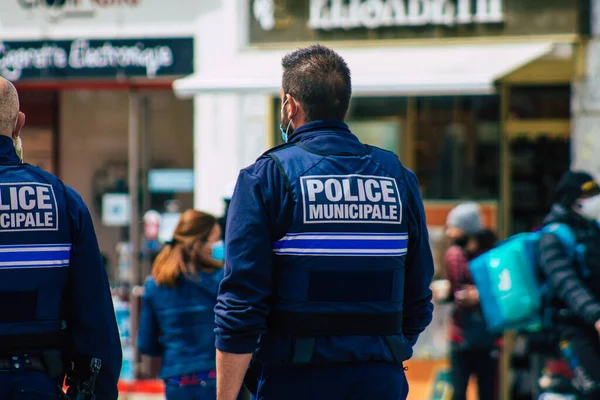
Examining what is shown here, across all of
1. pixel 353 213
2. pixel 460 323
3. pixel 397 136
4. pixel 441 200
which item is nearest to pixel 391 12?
pixel 397 136

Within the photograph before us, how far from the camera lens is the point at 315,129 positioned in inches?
130

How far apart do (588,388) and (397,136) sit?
396 centimetres

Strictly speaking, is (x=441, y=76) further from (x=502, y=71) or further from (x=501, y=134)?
(x=501, y=134)

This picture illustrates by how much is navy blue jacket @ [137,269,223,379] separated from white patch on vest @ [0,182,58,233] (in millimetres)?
2096

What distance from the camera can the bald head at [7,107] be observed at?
11.5ft

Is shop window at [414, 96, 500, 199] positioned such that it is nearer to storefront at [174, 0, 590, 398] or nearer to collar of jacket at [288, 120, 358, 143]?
storefront at [174, 0, 590, 398]

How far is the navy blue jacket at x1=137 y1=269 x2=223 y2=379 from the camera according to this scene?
545 centimetres

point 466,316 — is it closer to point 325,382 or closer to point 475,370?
point 475,370

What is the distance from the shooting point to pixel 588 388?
20.2 ft

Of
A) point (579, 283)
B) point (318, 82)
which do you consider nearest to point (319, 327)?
point (318, 82)

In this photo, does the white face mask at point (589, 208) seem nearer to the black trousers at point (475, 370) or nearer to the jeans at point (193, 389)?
the black trousers at point (475, 370)

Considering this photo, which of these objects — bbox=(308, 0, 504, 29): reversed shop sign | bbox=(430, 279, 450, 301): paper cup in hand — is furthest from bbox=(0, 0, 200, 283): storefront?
bbox=(430, 279, 450, 301): paper cup in hand

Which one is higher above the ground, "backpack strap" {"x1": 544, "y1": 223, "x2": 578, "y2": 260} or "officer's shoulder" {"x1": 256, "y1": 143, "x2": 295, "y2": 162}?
"officer's shoulder" {"x1": 256, "y1": 143, "x2": 295, "y2": 162}

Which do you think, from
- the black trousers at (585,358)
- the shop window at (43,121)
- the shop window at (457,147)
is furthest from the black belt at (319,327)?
the shop window at (43,121)
